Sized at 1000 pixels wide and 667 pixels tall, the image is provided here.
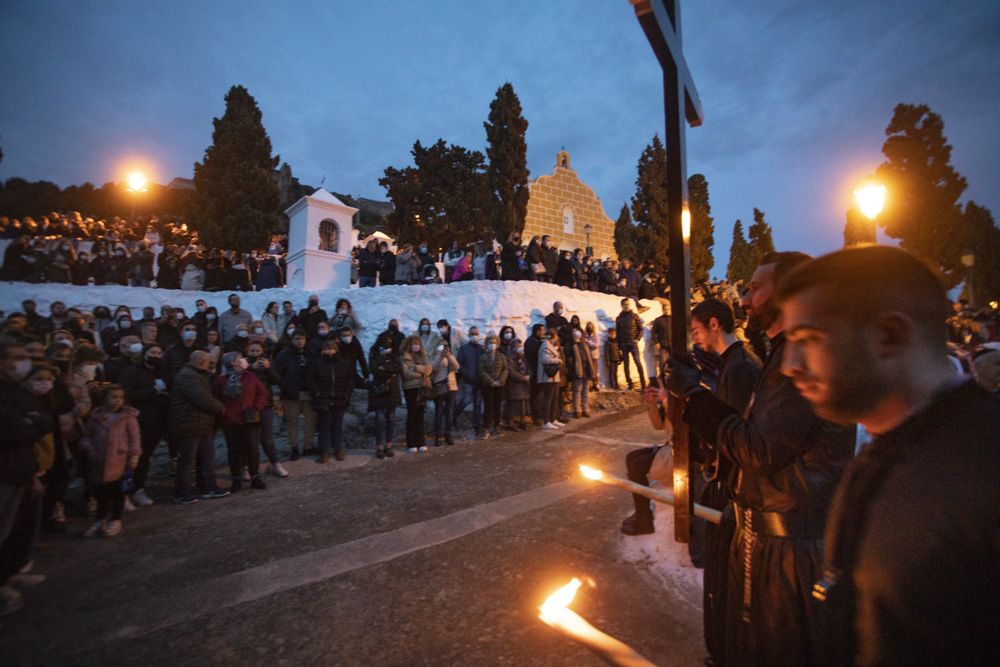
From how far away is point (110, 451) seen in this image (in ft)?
17.1

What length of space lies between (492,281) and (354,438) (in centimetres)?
638

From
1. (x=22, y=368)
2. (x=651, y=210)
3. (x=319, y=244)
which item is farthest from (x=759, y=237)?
(x=22, y=368)

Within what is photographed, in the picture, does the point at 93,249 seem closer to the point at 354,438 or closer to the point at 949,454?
the point at 354,438

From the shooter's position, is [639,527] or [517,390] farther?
[517,390]

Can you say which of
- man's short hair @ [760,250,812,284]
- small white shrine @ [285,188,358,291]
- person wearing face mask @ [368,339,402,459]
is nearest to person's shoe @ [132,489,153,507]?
person wearing face mask @ [368,339,402,459]

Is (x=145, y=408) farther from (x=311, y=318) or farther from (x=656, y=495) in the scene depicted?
(x=656, y=495)

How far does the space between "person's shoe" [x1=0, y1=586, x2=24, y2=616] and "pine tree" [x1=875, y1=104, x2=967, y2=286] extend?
126 feet

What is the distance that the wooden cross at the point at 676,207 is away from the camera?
73.8 inches

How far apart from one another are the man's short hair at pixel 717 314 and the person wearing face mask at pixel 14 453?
17.3ft

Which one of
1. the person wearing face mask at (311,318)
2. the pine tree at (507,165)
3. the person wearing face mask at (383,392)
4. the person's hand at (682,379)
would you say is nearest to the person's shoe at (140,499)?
the person wearing face mask at (383,392)

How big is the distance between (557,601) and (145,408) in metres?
6.92

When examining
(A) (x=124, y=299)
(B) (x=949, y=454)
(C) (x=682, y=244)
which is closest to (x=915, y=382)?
(B) (x=949, y=454)

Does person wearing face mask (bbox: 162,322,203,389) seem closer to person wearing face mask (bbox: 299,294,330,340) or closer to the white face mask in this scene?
the white face mask

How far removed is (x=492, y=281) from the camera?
13969 mm
